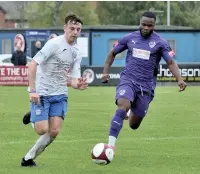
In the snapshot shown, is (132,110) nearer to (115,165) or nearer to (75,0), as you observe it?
(115,165)

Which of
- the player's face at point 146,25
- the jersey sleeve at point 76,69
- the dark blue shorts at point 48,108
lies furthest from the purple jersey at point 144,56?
the dark blue shorts at point 48,108

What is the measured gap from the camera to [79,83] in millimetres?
11430

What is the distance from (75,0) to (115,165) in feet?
217

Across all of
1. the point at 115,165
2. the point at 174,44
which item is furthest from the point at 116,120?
the point at 174,44

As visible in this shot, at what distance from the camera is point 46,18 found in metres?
83.4

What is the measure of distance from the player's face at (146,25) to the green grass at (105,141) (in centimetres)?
194

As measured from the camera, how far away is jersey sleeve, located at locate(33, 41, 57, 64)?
11023mm

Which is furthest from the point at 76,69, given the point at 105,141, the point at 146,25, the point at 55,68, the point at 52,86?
the point at 105,141

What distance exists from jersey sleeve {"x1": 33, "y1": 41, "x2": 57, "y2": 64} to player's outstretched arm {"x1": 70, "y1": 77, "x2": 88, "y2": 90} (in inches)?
23.0

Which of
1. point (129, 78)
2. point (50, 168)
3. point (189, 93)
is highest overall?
A: point (129, 78)

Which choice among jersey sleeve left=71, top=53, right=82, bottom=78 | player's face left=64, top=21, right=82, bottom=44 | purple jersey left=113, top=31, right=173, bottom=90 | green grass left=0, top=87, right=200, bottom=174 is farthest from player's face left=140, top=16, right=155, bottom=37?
green grass left=0, top=87, right=200, bottom=174

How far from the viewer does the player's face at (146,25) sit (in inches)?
483

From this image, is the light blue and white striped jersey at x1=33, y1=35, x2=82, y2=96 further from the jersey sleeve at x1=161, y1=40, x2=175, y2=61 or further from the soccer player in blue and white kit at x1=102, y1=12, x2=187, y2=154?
the jersey sleeve at x1=161, y1=40, x2=175, y2=61

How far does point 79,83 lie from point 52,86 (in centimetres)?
39
